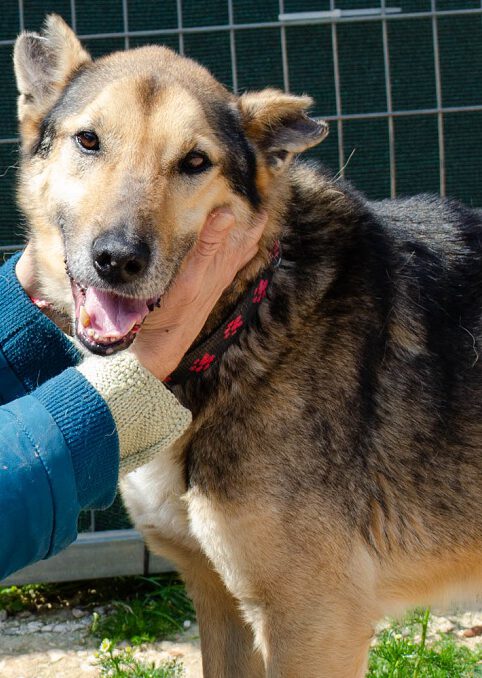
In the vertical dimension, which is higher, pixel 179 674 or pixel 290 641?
pixel 290 641

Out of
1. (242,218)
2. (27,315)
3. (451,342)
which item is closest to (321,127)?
(242,218)

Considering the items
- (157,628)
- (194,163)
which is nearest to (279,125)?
(194,163)

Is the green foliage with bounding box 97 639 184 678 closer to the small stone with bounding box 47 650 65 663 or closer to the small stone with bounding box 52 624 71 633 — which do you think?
the small stone with bounding box 47 650 65 663

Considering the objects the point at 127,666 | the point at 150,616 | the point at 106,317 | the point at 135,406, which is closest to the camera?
the point at 135,406

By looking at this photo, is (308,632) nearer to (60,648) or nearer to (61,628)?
(60,648)

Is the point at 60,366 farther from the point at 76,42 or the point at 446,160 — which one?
the point at 446,160

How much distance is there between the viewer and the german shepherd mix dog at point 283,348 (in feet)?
7.75

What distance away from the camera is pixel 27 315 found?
260 centimetres

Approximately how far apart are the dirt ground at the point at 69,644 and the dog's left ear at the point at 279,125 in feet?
7.31

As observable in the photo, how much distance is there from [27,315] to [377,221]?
1173 mm

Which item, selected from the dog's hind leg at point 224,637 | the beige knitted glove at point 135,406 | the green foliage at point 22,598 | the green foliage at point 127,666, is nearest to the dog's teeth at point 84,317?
the beige knitted glove at point 135,406

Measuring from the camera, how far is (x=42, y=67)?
269cm

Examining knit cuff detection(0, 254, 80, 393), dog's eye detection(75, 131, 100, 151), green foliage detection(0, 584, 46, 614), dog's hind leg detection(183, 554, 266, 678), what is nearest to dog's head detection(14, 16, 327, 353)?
dog's eye detection(75, 131, 100, 151)

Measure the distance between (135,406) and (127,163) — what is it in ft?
2.27
